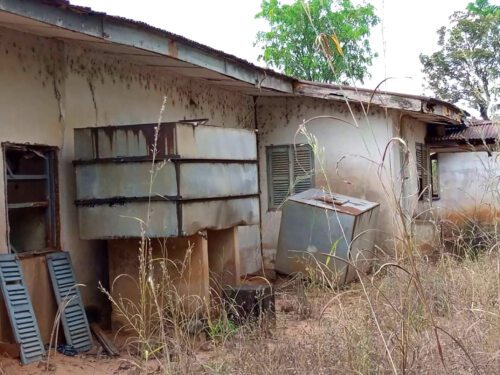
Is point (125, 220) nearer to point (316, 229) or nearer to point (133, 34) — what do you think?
point (133, 34)

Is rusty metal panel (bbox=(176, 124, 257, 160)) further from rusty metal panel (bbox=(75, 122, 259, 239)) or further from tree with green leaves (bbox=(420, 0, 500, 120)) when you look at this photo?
tree with green leaves (bbox=(420, 0, 500, 120))

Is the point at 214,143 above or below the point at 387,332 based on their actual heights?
above

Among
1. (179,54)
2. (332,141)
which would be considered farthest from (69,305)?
(332,141)

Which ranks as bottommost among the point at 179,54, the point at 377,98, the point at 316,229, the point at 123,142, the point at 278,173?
the point at 316,229

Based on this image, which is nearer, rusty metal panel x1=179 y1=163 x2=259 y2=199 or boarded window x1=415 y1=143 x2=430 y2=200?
rusty metal panel x1=179 y1=163 x2=259 y2=199

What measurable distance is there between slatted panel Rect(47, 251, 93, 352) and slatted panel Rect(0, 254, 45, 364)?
0.42 meters

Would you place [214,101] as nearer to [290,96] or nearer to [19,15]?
[290,96]

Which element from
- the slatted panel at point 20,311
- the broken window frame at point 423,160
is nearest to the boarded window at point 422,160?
the broken window frame at point 423,160

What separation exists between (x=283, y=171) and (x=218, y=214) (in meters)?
4.58

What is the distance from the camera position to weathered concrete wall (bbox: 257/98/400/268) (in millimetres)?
10688

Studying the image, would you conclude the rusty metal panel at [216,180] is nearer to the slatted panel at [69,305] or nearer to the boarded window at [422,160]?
the slatted panel at [69,305]

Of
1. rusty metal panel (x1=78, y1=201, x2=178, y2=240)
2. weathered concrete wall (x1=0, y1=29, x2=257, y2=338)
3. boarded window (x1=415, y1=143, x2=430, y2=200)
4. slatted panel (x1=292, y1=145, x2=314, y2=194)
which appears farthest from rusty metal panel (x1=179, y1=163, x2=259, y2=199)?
boarded window (x1=415, y1=143, x2=430, y2=200)

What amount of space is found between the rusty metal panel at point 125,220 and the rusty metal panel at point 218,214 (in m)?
0.15

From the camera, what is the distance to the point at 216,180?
22.1 feet
